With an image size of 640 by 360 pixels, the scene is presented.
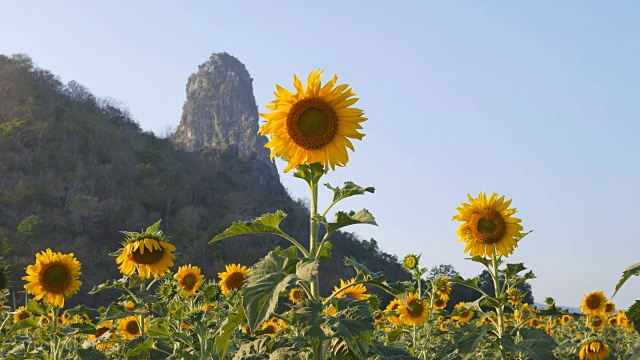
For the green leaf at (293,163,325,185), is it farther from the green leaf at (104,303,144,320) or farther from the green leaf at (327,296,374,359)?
the green leaf at (104,303,144,320)

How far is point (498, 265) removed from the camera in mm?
4879

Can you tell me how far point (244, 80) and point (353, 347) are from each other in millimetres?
137333

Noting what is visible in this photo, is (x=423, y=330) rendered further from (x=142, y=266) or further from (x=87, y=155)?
(x=87, y=155)

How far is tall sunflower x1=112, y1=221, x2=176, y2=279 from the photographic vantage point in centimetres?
475

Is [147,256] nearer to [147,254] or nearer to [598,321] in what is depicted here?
[147,254]

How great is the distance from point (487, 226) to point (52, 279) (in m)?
3.90

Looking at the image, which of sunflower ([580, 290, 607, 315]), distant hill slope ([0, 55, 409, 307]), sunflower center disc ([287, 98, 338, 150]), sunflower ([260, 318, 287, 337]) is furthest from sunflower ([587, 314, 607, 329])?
distant hill slope ([0, 55, 409, 307])

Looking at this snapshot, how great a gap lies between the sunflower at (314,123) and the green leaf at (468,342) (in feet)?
5.95

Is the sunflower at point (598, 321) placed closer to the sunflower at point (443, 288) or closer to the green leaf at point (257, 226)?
the sunflower at point (443, 288)

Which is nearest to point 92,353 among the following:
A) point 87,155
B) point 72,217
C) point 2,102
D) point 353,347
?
point 353,347

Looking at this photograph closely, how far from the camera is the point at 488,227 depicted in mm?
5016

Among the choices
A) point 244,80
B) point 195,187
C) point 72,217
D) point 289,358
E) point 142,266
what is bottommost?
point 289,358

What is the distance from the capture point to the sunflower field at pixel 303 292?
2.66 m

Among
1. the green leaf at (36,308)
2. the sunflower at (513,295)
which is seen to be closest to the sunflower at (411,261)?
the sunflower at (513,295)
